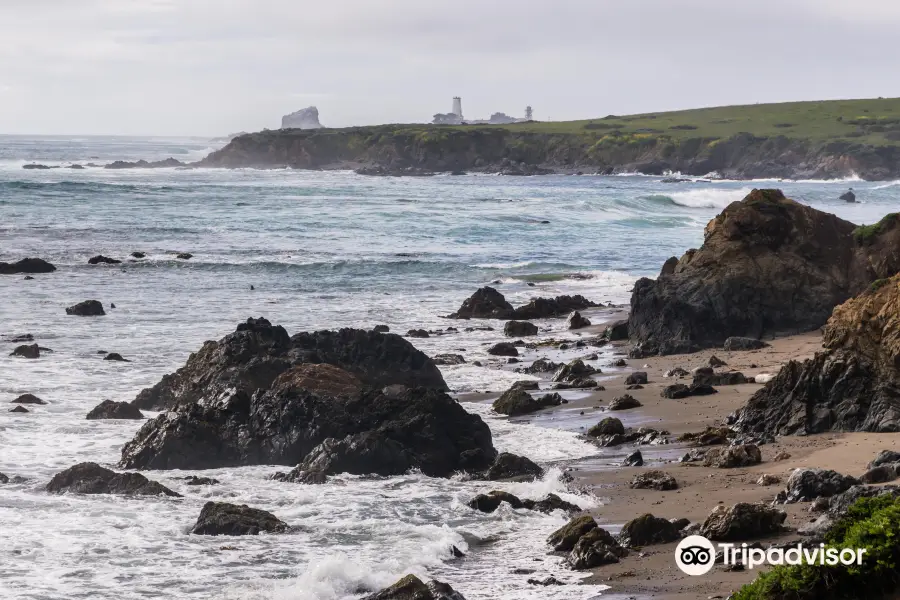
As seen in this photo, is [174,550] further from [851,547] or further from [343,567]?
[851,547]

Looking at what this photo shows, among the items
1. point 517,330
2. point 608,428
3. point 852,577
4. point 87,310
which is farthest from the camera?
point 87,310

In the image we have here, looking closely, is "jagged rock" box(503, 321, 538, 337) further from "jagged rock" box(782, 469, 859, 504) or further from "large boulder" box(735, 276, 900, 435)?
"jagged rock" box(782, 469, 859, 504)

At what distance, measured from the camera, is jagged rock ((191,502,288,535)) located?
14516mm

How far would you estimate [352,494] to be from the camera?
16359 mm

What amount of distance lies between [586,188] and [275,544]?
100 meters

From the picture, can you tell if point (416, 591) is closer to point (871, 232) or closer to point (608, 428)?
point (608, 428)

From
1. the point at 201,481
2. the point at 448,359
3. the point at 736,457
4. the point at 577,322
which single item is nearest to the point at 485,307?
the point at 577,322

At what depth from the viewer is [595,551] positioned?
12.9 m

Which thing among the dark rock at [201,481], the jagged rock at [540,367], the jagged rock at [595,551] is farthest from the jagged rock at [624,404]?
the jagged rock at [595,551]

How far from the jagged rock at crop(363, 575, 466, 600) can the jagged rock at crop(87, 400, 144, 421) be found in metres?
10.6

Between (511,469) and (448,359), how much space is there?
999cm

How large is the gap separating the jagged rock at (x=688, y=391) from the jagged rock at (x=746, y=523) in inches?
355

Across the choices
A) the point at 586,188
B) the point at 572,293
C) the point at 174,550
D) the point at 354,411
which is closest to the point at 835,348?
the point at 354,411

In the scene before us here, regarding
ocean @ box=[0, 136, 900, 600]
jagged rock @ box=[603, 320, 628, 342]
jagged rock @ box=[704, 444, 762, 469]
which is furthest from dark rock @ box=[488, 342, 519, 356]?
jagged rock @ box=[704, 444, 762, 469]
